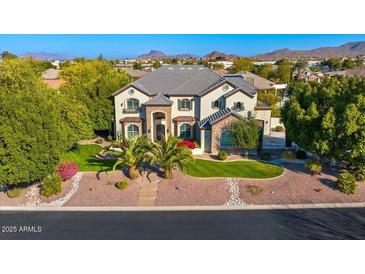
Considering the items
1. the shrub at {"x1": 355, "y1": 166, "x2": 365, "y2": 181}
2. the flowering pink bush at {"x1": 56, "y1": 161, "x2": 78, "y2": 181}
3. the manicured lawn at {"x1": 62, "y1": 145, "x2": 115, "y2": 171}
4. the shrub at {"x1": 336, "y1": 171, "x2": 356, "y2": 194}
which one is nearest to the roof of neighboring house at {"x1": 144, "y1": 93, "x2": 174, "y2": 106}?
the manicured lawn at {"x1": 62, "y1": 145, "x2": 115, "y2": 171}

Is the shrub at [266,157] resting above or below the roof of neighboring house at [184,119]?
below

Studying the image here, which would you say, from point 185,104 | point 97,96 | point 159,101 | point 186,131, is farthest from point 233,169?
point 97,96

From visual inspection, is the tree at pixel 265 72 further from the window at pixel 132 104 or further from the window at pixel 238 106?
the window at pixel 132 104

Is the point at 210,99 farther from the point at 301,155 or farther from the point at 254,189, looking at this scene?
the point at 254,189

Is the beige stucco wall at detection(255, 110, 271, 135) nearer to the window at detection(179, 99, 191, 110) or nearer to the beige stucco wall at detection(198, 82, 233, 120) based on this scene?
the beige stucco wall at detection(198, 82, 233, 120)

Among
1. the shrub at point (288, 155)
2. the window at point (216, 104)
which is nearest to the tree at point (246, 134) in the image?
the shrub at point (288, 155)
